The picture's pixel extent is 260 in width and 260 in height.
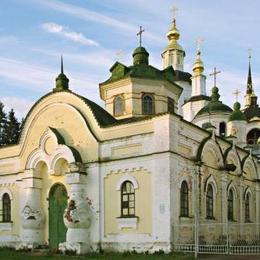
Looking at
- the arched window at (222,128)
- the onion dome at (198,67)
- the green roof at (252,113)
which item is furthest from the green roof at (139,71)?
the onion dome at (198,67)

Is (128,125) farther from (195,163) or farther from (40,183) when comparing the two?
(40,183)

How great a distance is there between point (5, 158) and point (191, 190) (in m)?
9.44

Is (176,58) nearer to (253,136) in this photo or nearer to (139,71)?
(253,136)

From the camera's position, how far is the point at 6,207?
2328 centimetres

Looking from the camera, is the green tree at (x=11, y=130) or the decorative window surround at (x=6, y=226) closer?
the decorative window surround at (x=6, y=226)

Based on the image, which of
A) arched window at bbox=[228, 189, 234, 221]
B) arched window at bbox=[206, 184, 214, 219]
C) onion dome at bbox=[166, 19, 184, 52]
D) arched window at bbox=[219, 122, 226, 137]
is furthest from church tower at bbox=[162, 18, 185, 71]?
arched window at bbox=[206, 184, 214, 219]

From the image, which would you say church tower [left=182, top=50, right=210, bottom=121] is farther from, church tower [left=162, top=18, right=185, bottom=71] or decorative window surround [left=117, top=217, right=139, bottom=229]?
decorative window surround [left=117, top=217, right=139, bottom=229]

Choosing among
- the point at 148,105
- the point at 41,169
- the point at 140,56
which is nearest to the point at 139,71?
the point at 140,56

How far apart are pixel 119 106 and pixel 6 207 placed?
716 centimetres

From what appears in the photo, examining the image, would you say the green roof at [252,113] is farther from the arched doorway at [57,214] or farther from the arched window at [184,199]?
the arched doorway at [57,214]

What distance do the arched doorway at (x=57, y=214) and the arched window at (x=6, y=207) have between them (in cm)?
275

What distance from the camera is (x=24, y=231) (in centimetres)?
2127

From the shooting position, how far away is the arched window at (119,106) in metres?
23.4

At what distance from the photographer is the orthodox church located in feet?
58.7
